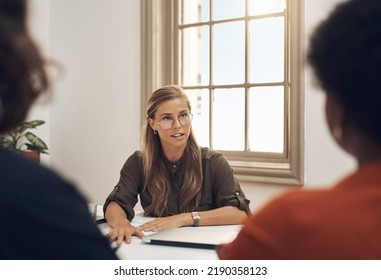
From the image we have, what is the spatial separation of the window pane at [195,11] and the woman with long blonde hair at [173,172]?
1195mm

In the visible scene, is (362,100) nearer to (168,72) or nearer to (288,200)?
(288,200)

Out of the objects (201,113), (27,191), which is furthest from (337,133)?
(201,113)

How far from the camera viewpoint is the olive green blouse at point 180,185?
2.18 meters

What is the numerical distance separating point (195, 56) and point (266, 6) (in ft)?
1.97

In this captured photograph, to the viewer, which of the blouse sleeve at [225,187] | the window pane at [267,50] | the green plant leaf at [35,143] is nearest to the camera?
the blouse sleeve at [225,187]

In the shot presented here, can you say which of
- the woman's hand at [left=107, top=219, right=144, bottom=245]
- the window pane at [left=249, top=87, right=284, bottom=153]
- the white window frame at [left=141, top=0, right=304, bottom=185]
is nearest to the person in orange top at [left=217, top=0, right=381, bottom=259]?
the woman's hand at [left=107, top=219, right=144, bottom=245]

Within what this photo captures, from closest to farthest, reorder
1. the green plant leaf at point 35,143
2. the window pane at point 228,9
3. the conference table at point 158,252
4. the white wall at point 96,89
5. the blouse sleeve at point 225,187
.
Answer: the conference table at point 158,252
the blouse sleeve at point 225,187
the window pane at point 228,9
the white wall at point 96,89
the green plant leaf at point 35,143

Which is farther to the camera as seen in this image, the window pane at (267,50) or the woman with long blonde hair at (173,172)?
the window pane at (267,50)

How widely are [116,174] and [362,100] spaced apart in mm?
3192

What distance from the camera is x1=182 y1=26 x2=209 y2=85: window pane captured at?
3383 millimetres

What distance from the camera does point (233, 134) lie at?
3.28m

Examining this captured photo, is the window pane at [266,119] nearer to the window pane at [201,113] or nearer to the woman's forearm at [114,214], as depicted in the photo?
the window pane at [201,113]

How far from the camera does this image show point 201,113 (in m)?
3.42

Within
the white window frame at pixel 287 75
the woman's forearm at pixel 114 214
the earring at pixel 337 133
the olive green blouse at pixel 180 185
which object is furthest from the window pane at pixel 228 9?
the earring at pixel 337 133
